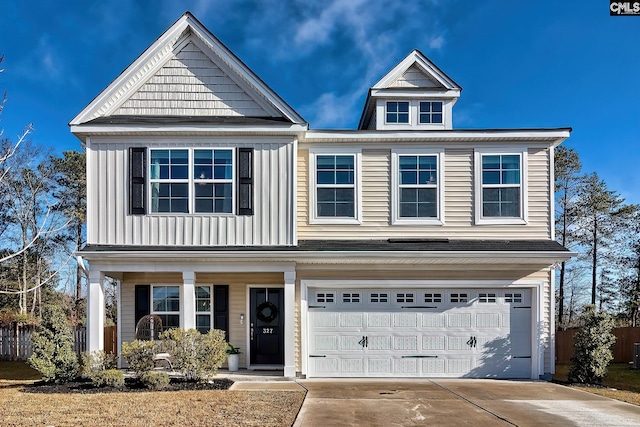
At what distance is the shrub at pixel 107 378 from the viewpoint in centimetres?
1029

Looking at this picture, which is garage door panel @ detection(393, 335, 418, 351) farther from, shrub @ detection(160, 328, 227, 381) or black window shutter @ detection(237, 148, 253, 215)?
black window shutter @ detection(237, 148, 253, 215)

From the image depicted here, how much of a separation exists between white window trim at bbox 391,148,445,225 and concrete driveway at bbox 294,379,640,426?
12.5ft

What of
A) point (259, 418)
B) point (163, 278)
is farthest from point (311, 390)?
point (163, 278)

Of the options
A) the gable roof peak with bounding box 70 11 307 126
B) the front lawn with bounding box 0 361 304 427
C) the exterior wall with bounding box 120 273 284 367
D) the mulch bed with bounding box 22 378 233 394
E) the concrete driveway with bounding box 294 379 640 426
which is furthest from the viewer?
the exterior wall with bounding box 120 273 284 367

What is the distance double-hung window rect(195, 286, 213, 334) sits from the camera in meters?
13.0

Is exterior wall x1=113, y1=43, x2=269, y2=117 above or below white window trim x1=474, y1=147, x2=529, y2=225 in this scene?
above

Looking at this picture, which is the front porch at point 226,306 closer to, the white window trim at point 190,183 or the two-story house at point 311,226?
the two-story house at point 311,226

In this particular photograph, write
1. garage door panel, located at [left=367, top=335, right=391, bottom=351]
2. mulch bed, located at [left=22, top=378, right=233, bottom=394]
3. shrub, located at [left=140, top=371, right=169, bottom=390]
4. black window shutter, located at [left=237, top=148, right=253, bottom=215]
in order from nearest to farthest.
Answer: mulch bed, located at [left=22, top=378, right=233, bottom=394], shrub, located at [left=140, top=371, right=169, bottom=390], black window shutter, located at [left=237, top=148, right=253, bottom=215], garage door panel, located at [left=367, top=335, right=391, bottom=351]

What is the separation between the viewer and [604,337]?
11.5 m

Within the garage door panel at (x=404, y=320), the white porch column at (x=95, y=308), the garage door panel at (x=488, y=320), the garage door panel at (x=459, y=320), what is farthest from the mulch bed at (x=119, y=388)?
the garage door panel at (x=488, y=320)

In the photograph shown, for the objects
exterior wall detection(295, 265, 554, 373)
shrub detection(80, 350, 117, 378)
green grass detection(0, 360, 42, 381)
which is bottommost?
green grass detection(0, 360, 42, 381)

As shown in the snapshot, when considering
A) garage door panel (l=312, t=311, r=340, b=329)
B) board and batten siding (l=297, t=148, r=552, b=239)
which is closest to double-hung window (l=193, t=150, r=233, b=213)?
board and batten siding (l=297, t=148, r=552, b=239)

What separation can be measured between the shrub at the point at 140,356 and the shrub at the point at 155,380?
0.17m

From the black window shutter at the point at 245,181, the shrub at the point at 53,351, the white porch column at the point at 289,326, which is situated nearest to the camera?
the shrub at the point at 53,351
